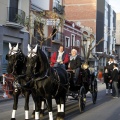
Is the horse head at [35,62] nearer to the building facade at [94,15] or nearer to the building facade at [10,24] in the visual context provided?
the building facade at [10,24]

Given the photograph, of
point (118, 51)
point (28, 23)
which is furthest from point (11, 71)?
point (118, 51)

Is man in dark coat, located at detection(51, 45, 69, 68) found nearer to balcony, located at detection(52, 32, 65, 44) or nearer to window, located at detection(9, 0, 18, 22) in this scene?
window, located at detection(9, 0, 18, 22)

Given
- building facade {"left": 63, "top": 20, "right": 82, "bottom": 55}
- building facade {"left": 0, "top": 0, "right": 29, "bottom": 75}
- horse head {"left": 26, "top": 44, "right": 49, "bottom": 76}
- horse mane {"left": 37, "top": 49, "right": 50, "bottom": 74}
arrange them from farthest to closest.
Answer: building facade {"left": 63, "top": 20, "right": 82, "bottom": 55} < building facade {"left": 0, "top": 0, "right": 29, "bottom": 75} < horse mane {"left": 37, "top": 49, "right": 50, "bottom": 74} < horse head {"left": 26, "top": 44, "right": 49, "bottom": 76}

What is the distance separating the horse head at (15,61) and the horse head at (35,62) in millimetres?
537

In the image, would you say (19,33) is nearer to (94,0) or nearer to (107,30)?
(94,0)

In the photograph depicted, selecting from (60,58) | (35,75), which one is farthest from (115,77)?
(35,75)

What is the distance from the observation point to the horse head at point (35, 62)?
7.30 m

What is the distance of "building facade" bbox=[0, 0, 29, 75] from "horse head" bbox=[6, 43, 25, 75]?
1528 centimetres

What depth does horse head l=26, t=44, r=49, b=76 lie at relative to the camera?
7.30 meters

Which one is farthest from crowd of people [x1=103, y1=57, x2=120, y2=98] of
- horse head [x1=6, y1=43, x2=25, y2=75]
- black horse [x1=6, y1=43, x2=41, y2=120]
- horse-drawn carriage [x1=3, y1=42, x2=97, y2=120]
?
horse head [x1=6, y1=43, x2=25, y2=75]

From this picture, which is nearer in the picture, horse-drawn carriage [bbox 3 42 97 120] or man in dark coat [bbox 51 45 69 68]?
horse-drawn carriage [bbox 3 42 97 120]

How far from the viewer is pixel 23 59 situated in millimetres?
8078

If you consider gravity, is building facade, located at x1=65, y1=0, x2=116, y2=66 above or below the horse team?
above

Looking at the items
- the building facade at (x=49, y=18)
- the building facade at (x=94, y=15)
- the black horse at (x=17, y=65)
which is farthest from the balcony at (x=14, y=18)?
the building facade at (x=94, y=15)
